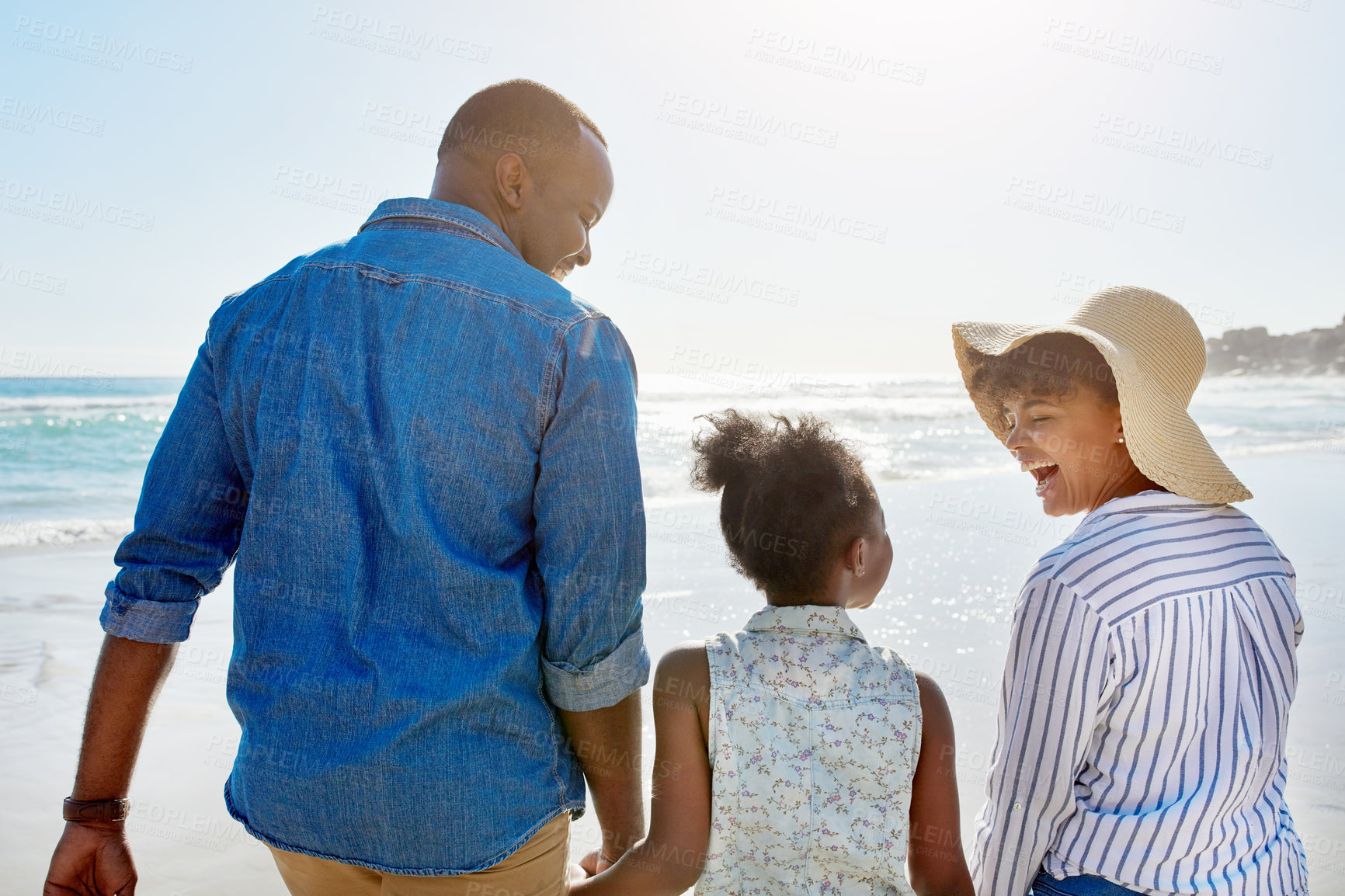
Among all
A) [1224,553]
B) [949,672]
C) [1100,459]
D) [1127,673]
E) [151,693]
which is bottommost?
[949,672]

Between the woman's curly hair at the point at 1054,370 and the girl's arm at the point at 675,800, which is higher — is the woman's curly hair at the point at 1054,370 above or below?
above

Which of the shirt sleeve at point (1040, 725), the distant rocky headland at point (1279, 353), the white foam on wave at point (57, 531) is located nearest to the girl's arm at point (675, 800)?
the shirt sleeve at point (1040, 725)

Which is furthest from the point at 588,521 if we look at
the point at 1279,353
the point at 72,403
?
the point at 1279,353

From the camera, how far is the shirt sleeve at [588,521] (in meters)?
1.35

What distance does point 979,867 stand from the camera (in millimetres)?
1646

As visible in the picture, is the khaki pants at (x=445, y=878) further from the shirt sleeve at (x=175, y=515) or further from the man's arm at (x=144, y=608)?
the shirt sleeve at (x=175, y=515)

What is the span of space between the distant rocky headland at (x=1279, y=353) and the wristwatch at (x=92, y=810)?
20.1 m

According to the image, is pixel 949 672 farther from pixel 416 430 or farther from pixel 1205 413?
pixel 1205 413

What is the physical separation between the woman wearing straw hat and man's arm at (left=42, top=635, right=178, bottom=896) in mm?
1473

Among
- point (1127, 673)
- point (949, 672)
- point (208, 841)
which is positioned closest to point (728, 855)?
point (1127, 673)

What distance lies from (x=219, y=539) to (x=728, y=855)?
1.04m

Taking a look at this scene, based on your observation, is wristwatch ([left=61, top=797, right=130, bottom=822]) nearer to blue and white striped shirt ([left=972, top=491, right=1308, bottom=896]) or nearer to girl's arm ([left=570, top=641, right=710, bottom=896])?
girl's arm ([left=570, top=641, right=710, bottom=896])

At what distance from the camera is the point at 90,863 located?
4.83ft

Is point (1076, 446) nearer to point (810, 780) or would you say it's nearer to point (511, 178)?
point (810, 780)
